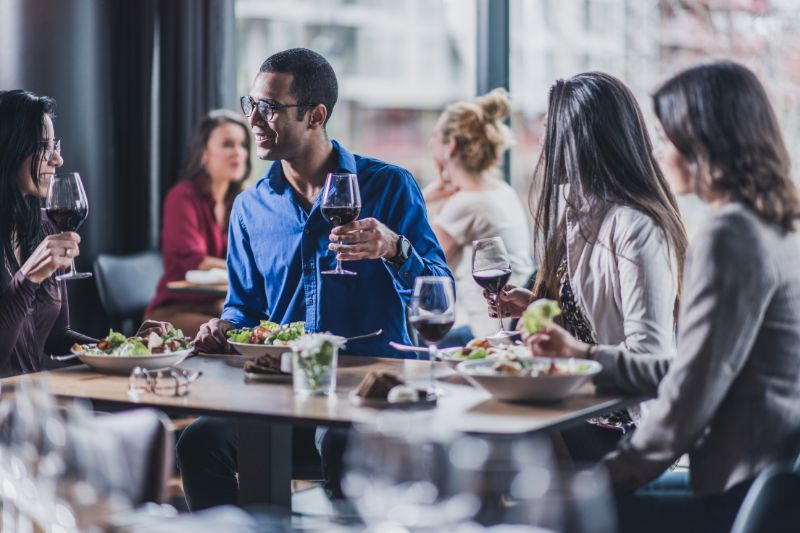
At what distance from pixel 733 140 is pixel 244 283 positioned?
64.4 inches

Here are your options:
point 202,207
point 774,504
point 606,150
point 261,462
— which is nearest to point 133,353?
point 261,462

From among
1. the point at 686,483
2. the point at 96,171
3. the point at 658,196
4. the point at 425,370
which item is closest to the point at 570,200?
the point at 658,196

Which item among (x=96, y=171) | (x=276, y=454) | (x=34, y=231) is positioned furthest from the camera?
(x=96, y=171)

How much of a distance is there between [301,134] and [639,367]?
1.37 m

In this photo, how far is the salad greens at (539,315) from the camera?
216cm

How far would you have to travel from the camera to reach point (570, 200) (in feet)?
8.99

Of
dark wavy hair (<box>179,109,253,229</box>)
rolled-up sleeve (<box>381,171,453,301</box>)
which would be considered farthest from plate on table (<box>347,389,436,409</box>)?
dark wavy hair (<box>179,109,253,229</box>)

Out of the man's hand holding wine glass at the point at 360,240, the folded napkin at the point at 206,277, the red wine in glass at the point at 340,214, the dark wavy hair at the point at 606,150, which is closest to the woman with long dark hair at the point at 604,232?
the dark wavy hair at the point at 606,150

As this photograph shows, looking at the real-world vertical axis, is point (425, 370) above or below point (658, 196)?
below

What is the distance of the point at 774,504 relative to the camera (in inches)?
68.6

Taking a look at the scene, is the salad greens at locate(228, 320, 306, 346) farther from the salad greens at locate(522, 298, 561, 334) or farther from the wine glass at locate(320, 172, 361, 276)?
the salad greens at locate(522, 298, 561, 334)

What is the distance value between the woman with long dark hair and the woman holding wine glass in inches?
41.5

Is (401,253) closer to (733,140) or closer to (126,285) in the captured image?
(733,140)

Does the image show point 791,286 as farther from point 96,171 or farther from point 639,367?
point 96,171
